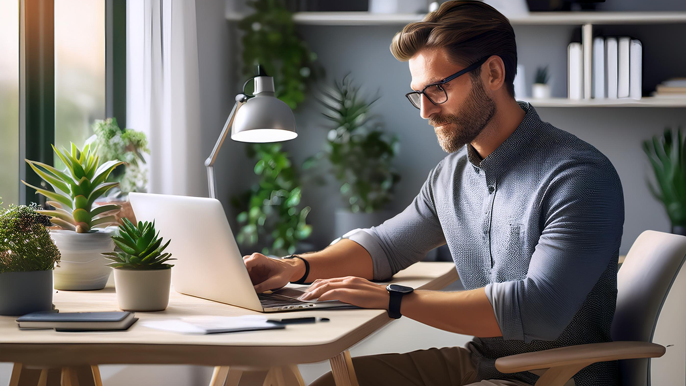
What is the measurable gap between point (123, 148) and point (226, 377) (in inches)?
33.7

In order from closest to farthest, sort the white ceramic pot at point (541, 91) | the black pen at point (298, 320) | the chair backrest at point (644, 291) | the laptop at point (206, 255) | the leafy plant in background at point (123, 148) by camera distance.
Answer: the black pen at point (298, 320) → the laptop at point (206, 255) → the chair backrest at point (644, 291) → the leafy plant in background at point (123, 148) → the white ceramic pot at point (541, 91)

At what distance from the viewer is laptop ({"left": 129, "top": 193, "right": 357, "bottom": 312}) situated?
1.00m

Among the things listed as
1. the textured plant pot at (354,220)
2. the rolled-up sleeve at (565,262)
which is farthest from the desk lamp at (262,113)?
the textured plant pot at (354,220)

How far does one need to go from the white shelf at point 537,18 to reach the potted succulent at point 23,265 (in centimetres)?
235

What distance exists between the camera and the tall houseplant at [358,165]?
121 inches

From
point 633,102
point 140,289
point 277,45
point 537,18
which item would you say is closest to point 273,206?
point 277,45

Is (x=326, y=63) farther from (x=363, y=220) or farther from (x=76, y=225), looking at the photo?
(x=76, y=225)

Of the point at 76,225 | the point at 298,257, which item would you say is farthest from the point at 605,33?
the point at 76,225

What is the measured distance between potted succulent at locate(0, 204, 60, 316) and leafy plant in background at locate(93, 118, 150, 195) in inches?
32.3

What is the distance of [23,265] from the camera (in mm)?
972

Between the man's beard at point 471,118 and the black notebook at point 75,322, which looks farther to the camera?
the man's beard at point 471,118

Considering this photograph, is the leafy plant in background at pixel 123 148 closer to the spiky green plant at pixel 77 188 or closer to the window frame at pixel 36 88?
the window frame at pixel 36 88

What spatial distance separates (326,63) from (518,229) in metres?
2.30

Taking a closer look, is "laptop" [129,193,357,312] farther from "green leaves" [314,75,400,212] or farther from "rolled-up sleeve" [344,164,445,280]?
"green leaves" [314,75,400,212]
